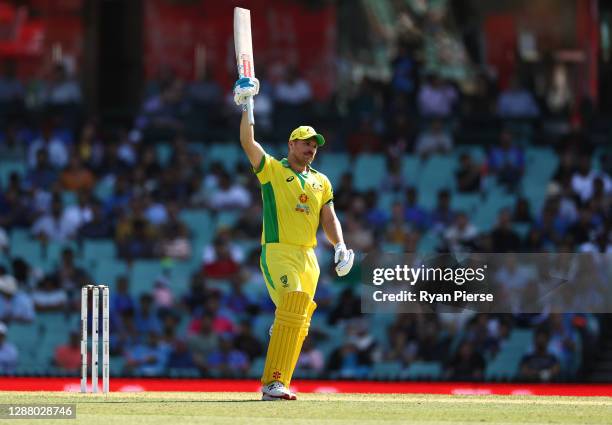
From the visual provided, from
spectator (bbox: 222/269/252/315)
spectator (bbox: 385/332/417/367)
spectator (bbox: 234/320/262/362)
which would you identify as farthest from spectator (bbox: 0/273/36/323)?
spectator (bbox: 385/332/417/367)

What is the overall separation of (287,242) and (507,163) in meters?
9.74

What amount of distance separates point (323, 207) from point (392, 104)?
1072cm

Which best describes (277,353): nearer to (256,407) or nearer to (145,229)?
A: (256,407)

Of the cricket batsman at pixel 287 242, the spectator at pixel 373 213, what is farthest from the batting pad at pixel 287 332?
the spectator at pixel 373 213

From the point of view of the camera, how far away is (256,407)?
8633mm

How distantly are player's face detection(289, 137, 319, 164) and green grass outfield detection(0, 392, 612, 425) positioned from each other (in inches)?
59.2

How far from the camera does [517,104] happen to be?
20188 millimetres

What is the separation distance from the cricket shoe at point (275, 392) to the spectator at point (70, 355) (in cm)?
664

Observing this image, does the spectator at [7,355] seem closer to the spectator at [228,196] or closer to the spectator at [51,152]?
the spectator at [228,196]

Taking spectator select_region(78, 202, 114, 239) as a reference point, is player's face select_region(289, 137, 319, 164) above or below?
below

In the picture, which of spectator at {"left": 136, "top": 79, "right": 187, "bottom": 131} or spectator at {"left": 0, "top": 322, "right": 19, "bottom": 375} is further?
→ spectator at {"left": 136, "top": 79, "right": 187, "bottom": 131}

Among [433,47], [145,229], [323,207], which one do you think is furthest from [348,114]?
[323,207]

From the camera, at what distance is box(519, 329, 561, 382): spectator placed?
1457 cm

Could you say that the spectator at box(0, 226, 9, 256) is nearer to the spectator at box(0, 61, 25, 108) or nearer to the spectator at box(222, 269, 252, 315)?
the spectator at box(222, 269, 252, 315)
